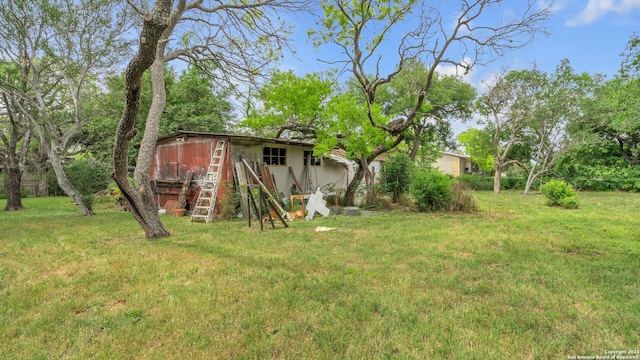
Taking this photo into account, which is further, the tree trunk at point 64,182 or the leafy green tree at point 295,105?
the leafy green tree at point 295,105

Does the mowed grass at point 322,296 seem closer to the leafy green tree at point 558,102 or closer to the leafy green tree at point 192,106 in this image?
the leafy green tree at point 192,106

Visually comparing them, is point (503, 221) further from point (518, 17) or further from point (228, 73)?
point (228, 73)

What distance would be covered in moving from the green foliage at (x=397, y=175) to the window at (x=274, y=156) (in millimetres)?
3821

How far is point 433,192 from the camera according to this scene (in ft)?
30.9

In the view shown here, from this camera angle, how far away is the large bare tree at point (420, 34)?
7.89 m

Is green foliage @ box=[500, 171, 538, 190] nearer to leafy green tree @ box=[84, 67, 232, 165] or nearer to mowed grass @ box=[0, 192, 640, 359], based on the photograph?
mowed grass @ box=[0, 192, 640, 359]

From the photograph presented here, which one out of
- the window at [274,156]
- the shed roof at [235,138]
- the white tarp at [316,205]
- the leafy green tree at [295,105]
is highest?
the leafy green tree at [295,105]

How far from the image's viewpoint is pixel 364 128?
966 centimetres

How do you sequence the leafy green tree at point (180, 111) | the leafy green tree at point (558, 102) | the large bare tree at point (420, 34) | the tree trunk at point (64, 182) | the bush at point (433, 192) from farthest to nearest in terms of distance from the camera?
the leafy green tree at point (558, 102) → the leafy green tree at point (180, 111) → the tree trunk at point (64, 182) → the bush at point (433, 192) → the large bare tree at point (420, 34)

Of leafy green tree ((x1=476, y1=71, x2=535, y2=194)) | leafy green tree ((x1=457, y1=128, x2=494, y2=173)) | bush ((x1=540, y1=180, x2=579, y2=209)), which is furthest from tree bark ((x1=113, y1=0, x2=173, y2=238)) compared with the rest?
leafy green tree ((x1=457, y1=128, x2=494, y2=173))

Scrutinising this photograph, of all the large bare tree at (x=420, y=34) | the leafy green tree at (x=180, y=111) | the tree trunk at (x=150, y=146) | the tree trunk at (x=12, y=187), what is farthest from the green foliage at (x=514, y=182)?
the tree trunk at (x=12, y=187)

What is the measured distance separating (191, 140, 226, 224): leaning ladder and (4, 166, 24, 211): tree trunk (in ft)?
28.0

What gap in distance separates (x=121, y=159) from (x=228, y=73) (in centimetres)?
397

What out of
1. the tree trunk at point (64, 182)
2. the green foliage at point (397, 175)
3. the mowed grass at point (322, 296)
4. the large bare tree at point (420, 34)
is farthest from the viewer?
the green foliage at point (397, 175)
